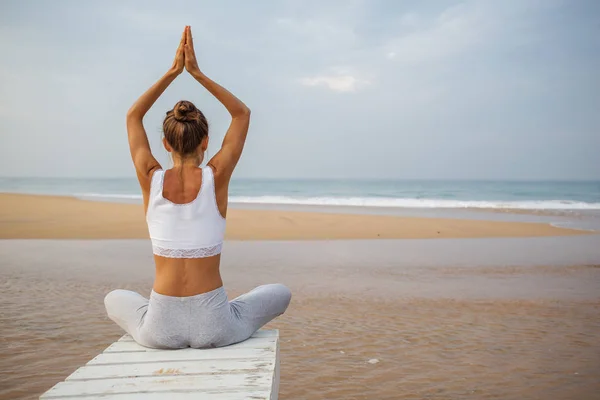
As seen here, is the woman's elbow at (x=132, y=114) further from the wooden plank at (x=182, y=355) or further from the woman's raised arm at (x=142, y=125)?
the wooden plank at (x=182, y=355)

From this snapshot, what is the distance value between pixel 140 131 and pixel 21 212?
18186 millimetres

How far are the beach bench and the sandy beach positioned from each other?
1.23 m

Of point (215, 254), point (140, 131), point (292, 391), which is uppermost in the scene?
point (140, 131)

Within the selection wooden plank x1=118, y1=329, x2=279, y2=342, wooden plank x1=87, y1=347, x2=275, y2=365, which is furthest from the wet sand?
wooden plank x1=87, y1=347, x2=275, y2=365

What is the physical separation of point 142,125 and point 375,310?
12.6 feet

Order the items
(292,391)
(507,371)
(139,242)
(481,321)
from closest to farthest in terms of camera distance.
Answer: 1. (292,391)
2. (507,371)
3. (481,321)
4. (139,242)

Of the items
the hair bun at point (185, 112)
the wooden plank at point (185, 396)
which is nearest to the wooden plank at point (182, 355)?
the wooden plank at point (185, 396)

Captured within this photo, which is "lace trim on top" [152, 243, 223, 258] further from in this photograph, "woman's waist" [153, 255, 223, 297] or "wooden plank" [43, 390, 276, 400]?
"wooden plank" [43, 390, 276, 400]

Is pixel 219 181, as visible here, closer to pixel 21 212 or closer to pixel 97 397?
pixel 97 397

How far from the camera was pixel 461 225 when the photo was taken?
634 inches

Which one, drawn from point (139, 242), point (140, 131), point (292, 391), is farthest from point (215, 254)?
point (139, 242)

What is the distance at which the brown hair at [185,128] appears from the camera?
2.87 metres

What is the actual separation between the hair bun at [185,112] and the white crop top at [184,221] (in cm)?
29

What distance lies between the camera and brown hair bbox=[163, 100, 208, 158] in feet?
9.43
